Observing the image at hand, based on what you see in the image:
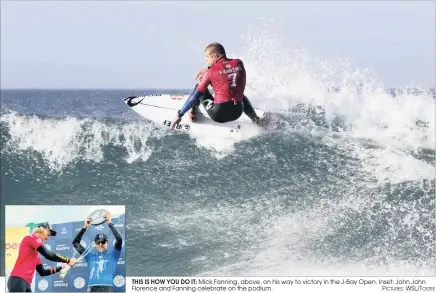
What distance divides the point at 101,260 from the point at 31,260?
840 millimetres

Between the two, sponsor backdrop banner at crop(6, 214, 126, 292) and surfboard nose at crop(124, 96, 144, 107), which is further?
surfboard nose at crop(124, 96, 144, 107)

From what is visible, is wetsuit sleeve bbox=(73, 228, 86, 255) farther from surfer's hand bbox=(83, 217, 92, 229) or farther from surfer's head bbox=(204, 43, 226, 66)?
surfer's head bbox=(204, 43, 226, 66)

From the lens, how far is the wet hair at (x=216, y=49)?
648cm

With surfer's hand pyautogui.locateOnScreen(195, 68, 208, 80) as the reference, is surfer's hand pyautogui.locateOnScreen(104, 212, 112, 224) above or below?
below

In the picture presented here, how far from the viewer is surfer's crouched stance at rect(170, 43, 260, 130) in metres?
6.49

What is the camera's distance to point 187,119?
22.8ft

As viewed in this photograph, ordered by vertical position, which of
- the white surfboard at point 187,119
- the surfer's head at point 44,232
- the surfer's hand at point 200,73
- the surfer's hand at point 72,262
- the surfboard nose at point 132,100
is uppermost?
the surfboard nose at point 132,100

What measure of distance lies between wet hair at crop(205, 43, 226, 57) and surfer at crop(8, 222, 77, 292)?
116 inches

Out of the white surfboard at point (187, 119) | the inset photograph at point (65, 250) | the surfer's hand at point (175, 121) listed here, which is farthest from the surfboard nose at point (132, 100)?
the inset photograph at point (65, 250)

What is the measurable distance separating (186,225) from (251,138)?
1.46 metres

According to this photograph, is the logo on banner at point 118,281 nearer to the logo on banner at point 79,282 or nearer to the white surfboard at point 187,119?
the logo on banner at point 79,282

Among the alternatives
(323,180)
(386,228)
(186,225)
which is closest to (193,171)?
(186,225)

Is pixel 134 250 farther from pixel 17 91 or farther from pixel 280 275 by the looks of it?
pixel 17 91

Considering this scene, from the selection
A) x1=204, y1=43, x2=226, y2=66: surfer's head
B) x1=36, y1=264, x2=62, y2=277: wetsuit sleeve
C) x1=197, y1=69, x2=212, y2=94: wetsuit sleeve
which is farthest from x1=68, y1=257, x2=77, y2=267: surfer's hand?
x1=204, y1=43, x2=226, y2=66: surfer's head
